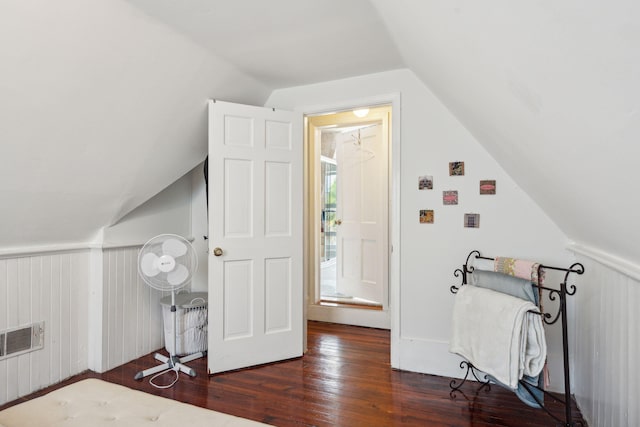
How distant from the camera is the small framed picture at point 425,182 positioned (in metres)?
2.73

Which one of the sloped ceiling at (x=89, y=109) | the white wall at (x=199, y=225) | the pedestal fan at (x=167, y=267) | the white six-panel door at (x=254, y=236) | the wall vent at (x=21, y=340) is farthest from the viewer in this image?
the white wall at (x=199, y=225)

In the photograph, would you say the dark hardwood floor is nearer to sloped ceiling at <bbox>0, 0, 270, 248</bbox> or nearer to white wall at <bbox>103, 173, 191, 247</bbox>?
white wall at <bbox>103, 173, 191, 247</bbox>

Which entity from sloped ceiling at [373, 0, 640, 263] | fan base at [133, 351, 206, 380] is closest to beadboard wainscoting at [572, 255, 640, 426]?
sloped ceiling at [373, 0, 640, 263]

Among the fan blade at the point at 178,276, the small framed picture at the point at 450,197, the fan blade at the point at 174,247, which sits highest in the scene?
the small framed picture at the point at 450,197

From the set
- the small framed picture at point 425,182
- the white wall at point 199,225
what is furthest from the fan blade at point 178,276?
the small framed picture at point 425,182

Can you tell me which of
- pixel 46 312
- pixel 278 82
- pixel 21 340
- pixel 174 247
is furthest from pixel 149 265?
pixel 278 82

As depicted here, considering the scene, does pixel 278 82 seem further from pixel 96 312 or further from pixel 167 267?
pixel 96 312

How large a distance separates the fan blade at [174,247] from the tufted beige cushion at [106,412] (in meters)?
1.30

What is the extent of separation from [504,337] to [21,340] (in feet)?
9.33

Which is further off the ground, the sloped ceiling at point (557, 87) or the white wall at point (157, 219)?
the sloped ceiling at point (557, 87)

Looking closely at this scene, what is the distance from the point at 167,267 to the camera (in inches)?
103

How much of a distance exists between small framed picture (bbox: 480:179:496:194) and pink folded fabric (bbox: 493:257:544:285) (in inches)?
21.3

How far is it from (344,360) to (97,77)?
8.41 feet

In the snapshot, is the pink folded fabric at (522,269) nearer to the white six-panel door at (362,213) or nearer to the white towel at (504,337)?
the white towel at (504,337)
